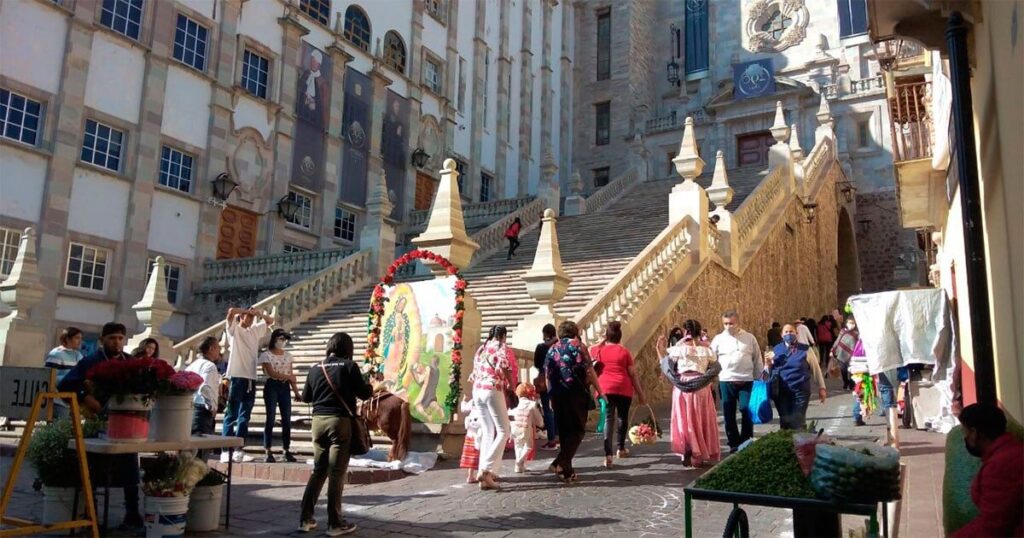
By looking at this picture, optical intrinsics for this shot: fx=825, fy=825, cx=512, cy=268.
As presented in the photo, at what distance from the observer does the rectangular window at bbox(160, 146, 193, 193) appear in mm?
20188

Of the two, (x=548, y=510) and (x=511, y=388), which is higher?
(x=511, y=388)

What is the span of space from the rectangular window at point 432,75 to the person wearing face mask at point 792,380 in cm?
2207

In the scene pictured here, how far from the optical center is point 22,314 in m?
15.1

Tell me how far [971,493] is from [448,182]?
320 inches

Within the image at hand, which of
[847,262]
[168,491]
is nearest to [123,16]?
[168,491]

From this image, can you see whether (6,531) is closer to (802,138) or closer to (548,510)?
(548,510)

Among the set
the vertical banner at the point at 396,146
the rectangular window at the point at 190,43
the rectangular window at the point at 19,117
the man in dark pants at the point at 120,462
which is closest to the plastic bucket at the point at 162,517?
the man in dark pants at the point at 120,462

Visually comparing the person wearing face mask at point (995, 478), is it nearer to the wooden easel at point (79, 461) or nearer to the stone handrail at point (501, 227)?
the wooden easel at point (79, 461)

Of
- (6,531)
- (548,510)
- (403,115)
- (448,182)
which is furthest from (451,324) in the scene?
(403,115)

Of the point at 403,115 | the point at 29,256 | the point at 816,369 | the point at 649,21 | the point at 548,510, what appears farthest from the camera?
the point at 649,21

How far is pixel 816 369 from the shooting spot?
31.4 ft

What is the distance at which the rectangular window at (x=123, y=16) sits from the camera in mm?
19031

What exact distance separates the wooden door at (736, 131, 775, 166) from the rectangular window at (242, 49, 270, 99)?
20.3 meters

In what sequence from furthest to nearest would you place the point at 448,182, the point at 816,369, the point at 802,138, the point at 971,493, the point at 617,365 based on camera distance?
the point at 802,138, the point at 448,182, the point at 816,369, the point at 617,365, the point at 971,493
